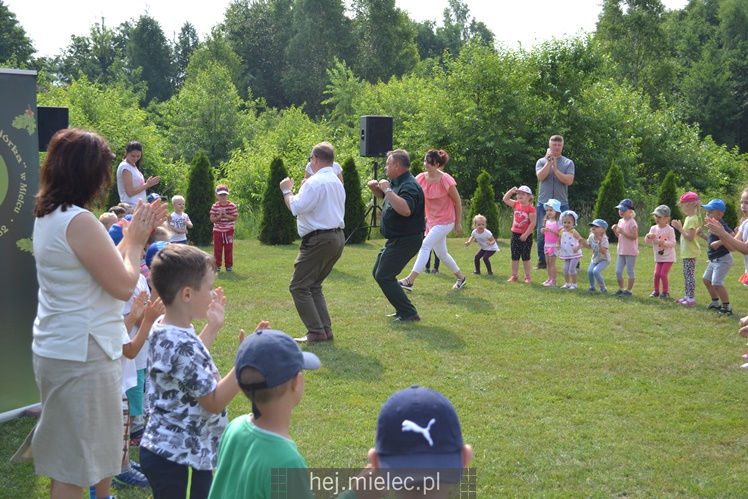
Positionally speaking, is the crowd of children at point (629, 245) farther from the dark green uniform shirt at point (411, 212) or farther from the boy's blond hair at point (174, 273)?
the boy's blond hair at point (174, 273)

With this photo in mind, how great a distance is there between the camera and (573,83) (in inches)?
1009

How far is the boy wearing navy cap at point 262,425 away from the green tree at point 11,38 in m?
52.6

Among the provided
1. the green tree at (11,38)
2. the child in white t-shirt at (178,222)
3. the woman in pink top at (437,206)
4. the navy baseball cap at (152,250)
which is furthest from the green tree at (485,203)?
the green tree at (11,38)

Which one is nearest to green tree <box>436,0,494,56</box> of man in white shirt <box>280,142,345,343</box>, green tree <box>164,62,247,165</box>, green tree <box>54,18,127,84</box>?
green tree <box>54,18,127,84</box>

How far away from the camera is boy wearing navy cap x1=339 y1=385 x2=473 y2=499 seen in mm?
1866

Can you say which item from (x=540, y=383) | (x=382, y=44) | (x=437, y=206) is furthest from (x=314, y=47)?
(x=540, y=383)

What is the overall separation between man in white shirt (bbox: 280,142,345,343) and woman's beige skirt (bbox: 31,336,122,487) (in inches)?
171

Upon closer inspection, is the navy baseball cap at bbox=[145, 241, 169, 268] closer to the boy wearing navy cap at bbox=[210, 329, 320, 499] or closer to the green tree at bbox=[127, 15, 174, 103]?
the boy wearing navy cap at bbox=[210, 329, 320, 499]

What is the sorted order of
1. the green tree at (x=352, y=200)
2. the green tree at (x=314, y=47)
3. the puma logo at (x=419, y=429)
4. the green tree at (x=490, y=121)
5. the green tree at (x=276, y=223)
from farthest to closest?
1. the green tree at (x=314, y=47)
2. the green tree at (x=490, y=121)
3. the green tree at (x=352, y=200)
4. the green tree at (x=276, y=223)
5. the puma logo at (x=419, y=429)

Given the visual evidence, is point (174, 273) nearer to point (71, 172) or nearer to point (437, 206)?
point (71, 172)

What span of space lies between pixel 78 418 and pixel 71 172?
41.4 inches

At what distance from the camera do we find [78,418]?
3156 millimetres

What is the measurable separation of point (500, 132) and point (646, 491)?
20.0 metres

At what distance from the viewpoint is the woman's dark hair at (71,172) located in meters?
3.19
